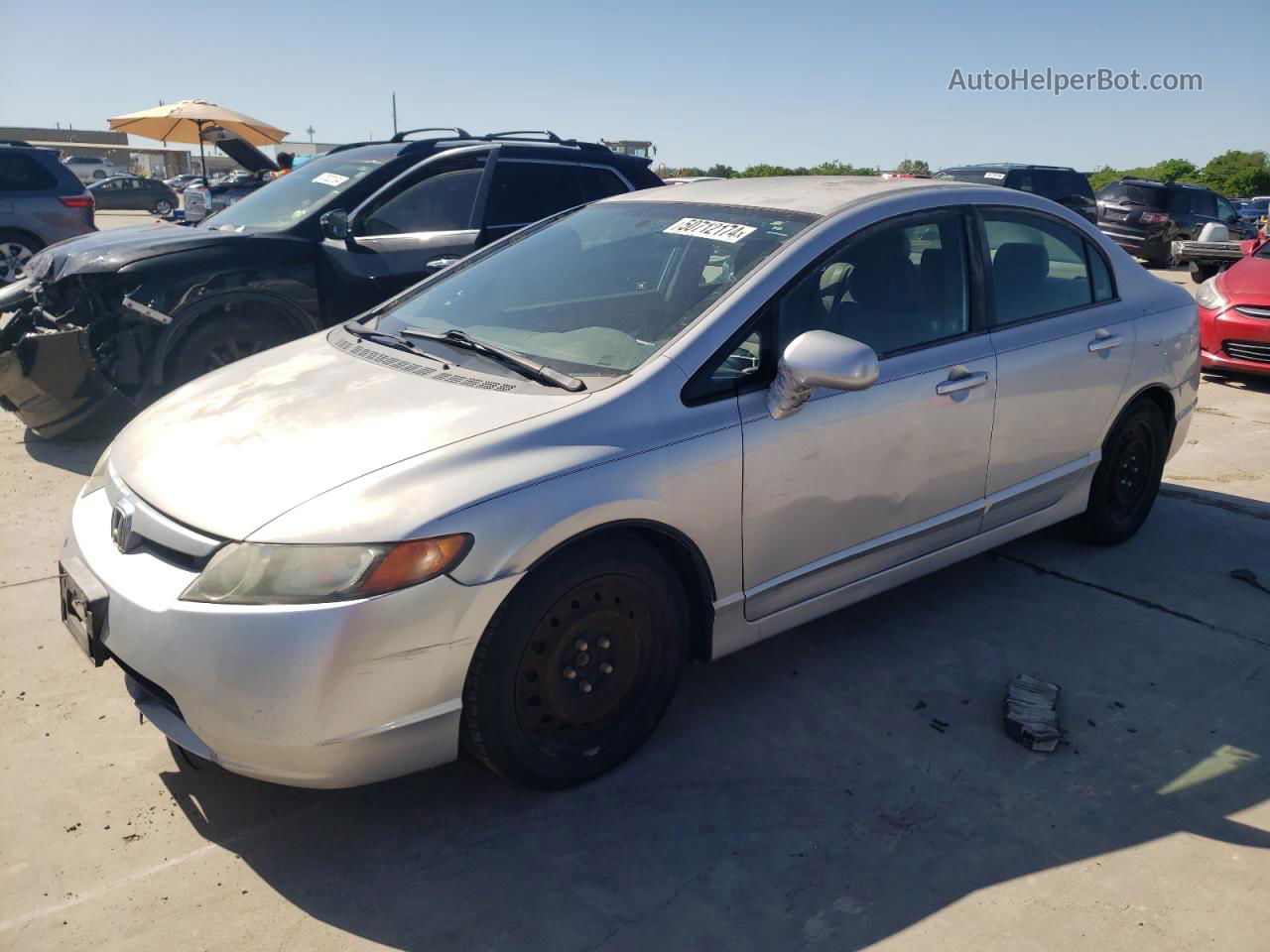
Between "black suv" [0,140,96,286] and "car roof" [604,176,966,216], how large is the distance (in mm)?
10359

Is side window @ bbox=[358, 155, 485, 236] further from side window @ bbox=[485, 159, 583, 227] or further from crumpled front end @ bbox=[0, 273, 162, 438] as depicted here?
crumpled front end @ bbox=[0, 273, 162, 438]

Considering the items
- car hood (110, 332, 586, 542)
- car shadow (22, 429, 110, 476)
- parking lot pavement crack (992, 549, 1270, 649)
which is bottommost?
parking lot pavement crack (992, 549, 1270, 649)

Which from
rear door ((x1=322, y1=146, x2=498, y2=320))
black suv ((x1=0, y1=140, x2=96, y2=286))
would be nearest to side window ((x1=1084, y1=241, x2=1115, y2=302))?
rear door ((x1=322, y1=146, x2=498, y2=320))

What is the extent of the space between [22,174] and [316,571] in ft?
39.0

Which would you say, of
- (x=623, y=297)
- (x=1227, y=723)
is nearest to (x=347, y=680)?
(x=623, y=297)

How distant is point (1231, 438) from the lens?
682cm

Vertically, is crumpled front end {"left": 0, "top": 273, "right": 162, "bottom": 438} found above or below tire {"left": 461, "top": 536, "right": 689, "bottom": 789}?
above

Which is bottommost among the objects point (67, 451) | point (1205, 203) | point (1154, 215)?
point (67, 451)

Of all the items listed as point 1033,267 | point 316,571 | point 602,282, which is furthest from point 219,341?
point 1033,267

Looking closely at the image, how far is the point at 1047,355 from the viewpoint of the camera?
3.93 meters

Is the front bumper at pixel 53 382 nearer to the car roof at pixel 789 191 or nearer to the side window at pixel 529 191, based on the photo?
the side window at pixel 529 191

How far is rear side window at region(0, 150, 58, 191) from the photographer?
11703mm

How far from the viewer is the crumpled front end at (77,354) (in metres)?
5.55

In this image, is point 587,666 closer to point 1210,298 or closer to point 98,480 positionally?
point 98,480
